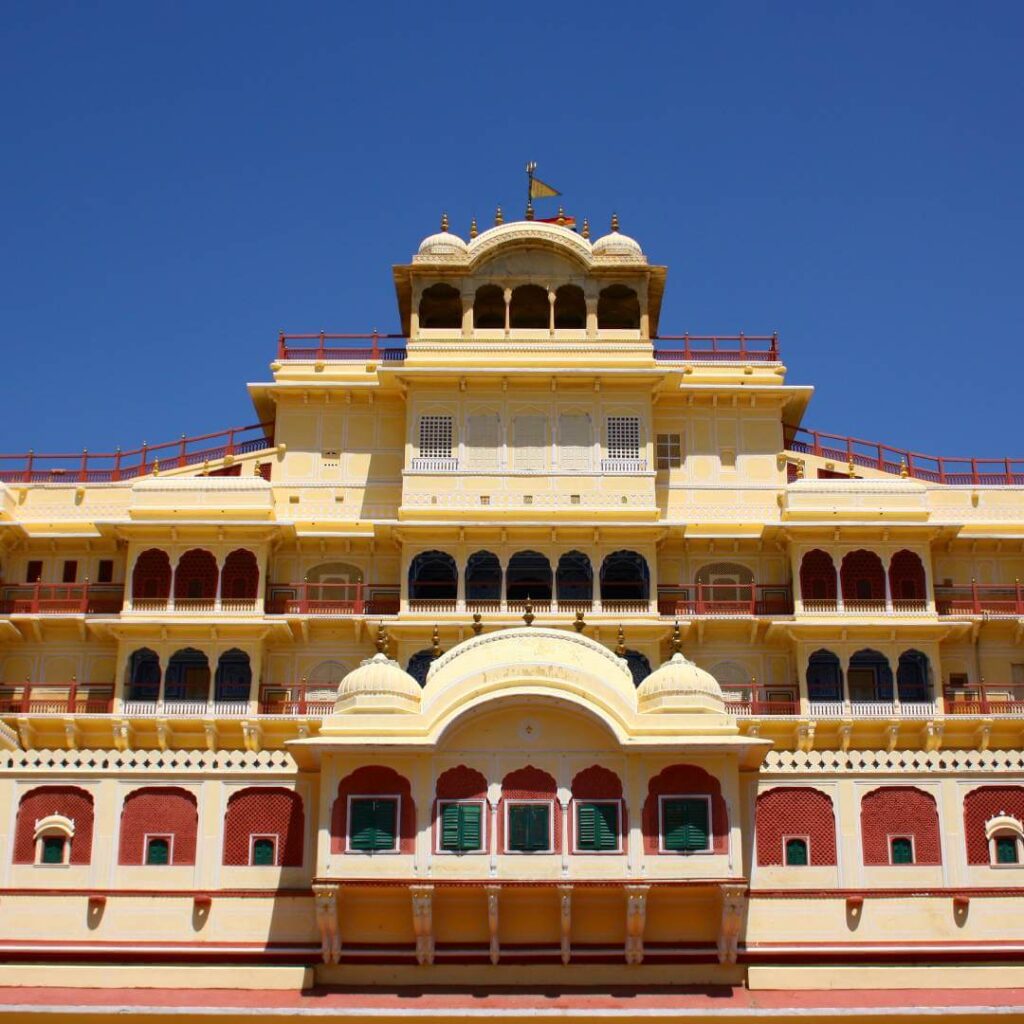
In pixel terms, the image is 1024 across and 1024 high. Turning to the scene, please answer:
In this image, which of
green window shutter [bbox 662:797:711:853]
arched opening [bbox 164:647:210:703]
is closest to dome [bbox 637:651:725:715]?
green window shutter [bbox 662:797:711:853]

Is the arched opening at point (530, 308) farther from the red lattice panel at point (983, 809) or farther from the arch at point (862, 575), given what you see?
the red lattice panel at point (983, 809)

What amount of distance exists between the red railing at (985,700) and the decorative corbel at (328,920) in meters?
18.0

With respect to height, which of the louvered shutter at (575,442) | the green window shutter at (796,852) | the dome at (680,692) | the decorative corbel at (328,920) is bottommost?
the decorative corbel at (328,920)

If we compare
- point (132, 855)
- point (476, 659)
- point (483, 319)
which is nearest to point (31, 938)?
point (132, 855)

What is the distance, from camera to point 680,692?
1212 inches

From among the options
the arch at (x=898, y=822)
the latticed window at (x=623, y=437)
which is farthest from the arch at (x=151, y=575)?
the arch at (x=898, y=822)

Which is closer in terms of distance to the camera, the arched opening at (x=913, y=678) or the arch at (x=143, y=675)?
the arched opening at (x=913, y=678)

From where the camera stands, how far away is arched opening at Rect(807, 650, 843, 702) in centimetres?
4094

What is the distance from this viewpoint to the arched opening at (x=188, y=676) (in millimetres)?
41125

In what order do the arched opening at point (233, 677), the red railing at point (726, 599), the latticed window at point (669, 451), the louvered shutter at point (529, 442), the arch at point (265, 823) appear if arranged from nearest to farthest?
the arch at point (265, 823) < the arched opening at point (233, 677) < the red railing at point (726, 599) < the louvered shutter at point (529, 442) < the latticed window at point (669, 451)

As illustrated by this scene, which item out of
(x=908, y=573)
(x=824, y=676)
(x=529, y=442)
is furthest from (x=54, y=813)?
(x=908, y=573)

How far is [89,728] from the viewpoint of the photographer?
40.5 m

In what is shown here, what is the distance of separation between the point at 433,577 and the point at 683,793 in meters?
Answer: 13.5

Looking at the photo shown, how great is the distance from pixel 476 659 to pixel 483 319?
18.0 meters
